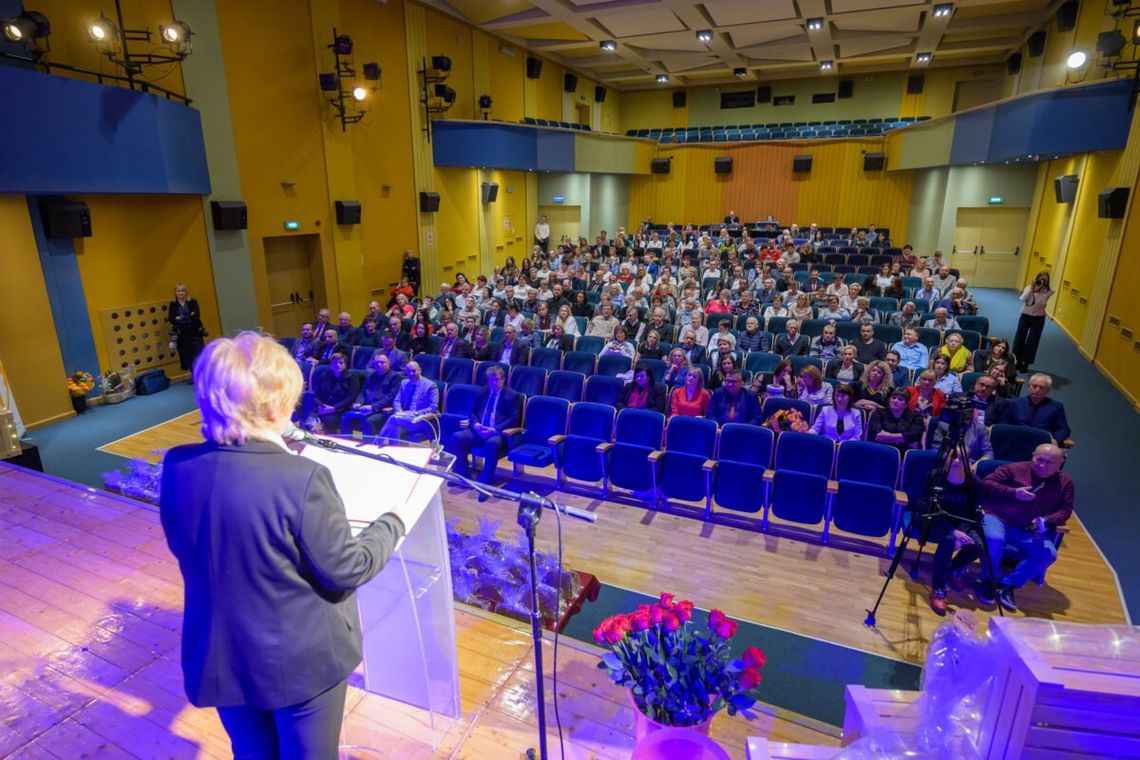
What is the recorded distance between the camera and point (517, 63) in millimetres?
14359

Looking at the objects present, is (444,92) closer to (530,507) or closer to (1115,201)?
(1115,201)

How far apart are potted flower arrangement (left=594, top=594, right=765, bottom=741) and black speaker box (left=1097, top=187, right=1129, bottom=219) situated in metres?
8.38

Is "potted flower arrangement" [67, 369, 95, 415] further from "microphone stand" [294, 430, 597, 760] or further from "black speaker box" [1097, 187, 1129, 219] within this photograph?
"black speaker box" [1097, 187, 1129, 219]

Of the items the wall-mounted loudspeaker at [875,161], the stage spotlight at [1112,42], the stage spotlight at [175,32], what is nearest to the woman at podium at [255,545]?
the stage spotlight at [175,32]

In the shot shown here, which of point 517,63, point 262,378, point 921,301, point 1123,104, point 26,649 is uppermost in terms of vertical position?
point 517,63

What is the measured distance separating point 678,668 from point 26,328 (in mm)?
7456

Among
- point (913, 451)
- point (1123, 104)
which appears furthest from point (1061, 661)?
point (1123, 104)

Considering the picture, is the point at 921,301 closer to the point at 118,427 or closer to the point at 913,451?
the point at 913,451

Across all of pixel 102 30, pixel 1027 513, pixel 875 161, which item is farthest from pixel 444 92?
pixel 1027 513

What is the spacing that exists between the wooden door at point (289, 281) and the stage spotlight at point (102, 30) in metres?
3.04

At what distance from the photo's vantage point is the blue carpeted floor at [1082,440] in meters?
4.20

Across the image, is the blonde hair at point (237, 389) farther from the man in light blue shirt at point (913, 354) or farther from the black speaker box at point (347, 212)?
the black speaker box at point (347, 212)

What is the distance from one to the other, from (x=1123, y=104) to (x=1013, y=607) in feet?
23.5

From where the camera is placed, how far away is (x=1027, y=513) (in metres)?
3.58
